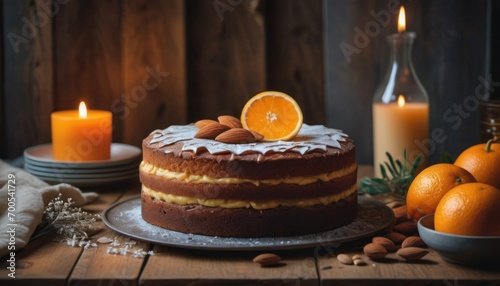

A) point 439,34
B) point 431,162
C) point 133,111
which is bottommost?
point 431,162

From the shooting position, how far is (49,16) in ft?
8.32

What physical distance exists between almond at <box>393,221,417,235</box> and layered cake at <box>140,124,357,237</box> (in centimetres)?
12

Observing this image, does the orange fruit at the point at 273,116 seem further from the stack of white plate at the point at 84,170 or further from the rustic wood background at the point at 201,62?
the rustic wood background at the point at 201,62

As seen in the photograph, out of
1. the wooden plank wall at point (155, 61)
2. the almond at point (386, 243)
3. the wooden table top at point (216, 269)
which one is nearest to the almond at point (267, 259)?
the wooden table top at point (216, 269)

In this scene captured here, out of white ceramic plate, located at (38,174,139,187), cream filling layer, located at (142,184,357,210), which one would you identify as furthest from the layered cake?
white ceramic plate, located at (38,174,139,187)

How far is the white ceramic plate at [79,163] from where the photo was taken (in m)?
2.16

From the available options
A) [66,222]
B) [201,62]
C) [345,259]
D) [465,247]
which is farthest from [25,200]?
[201,62]

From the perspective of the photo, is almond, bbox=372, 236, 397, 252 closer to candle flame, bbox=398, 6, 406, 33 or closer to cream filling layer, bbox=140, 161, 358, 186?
cream filling layer, bbox=140, 161, 358, 186

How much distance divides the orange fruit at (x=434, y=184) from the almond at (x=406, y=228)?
1.8 inches

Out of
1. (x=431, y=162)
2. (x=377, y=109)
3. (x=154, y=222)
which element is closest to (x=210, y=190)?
(x=154, y=222)

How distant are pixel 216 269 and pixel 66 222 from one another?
0.49 meters

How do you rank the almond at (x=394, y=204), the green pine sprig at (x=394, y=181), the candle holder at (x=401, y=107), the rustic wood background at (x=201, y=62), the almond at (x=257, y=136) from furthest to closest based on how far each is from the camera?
the rustic wood background at (x=201, y=62)
the candle holder at (x=401, y=107)
the green pine sprig at (x=394, y=181)
the almond at (x=394, y=204)
the almond at (x=257, y=136)

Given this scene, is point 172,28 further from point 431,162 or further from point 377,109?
point 431,162

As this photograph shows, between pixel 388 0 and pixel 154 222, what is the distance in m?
1.27
